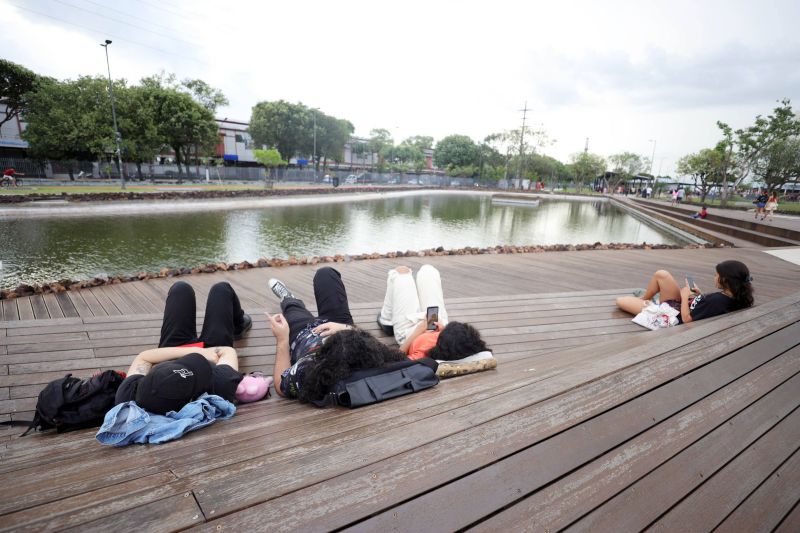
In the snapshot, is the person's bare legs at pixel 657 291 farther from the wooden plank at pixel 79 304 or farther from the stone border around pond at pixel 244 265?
the wooden plank at pixel 79 304

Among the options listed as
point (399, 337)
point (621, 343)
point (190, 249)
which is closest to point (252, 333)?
point (399, 337)

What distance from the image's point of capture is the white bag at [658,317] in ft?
12.2

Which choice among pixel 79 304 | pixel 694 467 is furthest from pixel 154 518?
pixel 79 304

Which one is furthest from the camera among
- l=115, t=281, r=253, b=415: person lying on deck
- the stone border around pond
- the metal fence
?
the metal fence

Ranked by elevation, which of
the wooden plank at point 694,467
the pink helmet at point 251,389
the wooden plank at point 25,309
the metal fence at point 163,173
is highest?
the metal fence at point 163,173

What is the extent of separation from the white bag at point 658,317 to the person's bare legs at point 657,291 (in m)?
0.20

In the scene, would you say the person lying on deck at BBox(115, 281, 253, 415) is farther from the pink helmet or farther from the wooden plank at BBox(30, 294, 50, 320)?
the wooden plank at BBox(30, 294, 50, 320)

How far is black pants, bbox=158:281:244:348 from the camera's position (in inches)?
106

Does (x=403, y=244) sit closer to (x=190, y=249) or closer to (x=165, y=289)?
(x=190, y=249)

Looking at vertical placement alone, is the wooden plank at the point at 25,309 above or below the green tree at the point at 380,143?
below

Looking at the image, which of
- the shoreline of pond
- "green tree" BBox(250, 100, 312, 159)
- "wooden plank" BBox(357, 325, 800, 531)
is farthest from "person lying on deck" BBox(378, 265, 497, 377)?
"green tree" BBox(250, 100, 312, 159)

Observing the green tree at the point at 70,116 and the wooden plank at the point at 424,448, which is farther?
the green tree at the point at 70,116

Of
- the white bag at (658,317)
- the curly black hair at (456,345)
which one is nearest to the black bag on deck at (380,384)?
the curly black hair at (456,345)

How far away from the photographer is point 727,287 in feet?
11.7
